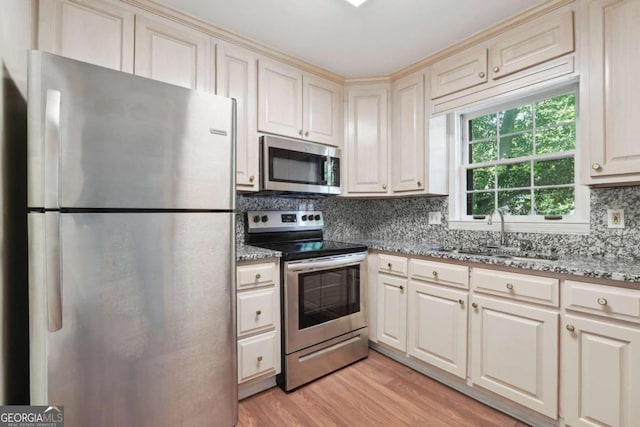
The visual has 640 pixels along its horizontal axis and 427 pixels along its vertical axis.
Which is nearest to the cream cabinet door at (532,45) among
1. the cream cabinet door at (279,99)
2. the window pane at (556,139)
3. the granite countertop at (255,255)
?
the window pane at (556,139)

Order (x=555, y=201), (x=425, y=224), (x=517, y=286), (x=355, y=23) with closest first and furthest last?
(x=517, y=286)
(x=355, y=23)
(x=555, y=201)
(x=425, y=224)

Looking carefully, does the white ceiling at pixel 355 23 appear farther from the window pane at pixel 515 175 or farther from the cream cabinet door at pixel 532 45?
the window pane at pixel 515 175

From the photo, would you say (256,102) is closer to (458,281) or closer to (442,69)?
(442,69)

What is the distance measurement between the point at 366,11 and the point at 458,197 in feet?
5.11

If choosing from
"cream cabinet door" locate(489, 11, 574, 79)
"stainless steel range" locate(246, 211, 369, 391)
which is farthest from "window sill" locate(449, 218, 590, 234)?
"cream cabinet door" locate(489, 11, 574, 79)

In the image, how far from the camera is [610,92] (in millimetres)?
1521

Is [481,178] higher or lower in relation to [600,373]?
higher

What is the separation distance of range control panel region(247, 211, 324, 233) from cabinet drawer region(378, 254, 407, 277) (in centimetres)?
67

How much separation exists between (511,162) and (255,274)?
6.65ft

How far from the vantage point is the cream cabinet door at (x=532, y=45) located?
1.67 m

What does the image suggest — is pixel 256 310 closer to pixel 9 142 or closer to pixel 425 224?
pixel 9 142

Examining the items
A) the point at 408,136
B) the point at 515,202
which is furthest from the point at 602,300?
the point at 408,136

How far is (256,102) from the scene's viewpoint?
7.02 ft

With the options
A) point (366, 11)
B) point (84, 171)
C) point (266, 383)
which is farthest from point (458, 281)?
point (84, 171)
